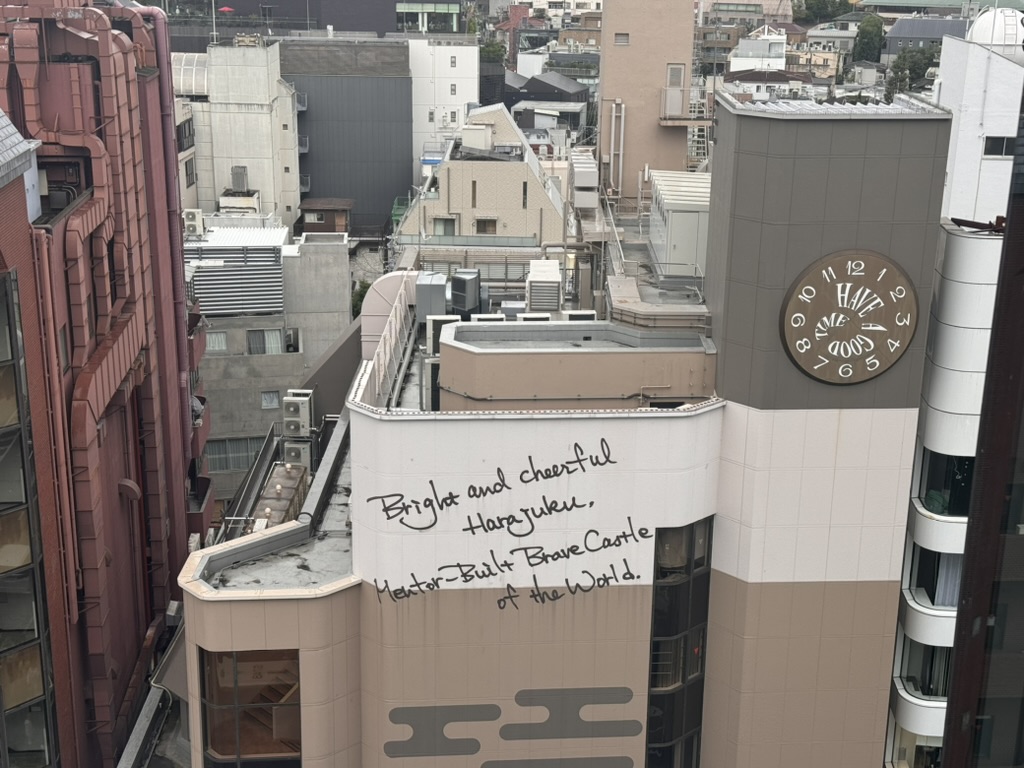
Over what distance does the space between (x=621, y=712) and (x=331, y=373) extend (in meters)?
21.8

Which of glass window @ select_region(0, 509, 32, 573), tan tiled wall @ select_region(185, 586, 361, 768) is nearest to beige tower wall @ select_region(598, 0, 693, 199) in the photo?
glass window @ select_region(0, 509, 32, 573)

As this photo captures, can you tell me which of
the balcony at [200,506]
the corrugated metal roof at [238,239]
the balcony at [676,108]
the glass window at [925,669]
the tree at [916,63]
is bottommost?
the balcony at [200,506]

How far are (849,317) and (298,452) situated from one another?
2131cm

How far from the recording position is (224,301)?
67062mm

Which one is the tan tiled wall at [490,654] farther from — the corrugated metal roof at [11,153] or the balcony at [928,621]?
the corrugated metal roof at [11,153]

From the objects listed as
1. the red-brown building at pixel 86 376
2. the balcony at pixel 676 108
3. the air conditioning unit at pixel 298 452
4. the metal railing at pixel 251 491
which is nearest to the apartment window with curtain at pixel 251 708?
the red-brown building at pixel 86 376

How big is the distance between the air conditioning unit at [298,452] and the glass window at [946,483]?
67.6ft

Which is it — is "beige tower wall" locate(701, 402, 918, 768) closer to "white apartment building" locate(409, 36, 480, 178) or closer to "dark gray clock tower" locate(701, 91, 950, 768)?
"dark gray clock tower" locate(701, 91, 950, 768)

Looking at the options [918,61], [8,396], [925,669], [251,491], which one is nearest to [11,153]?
[8,396]

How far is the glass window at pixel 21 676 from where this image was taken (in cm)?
3288

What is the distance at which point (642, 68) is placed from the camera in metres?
64.1

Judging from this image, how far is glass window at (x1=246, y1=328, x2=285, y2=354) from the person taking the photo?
223 feet

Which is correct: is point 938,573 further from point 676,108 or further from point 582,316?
point 676,108

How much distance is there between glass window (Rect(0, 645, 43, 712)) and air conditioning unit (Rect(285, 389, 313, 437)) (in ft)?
39.0
